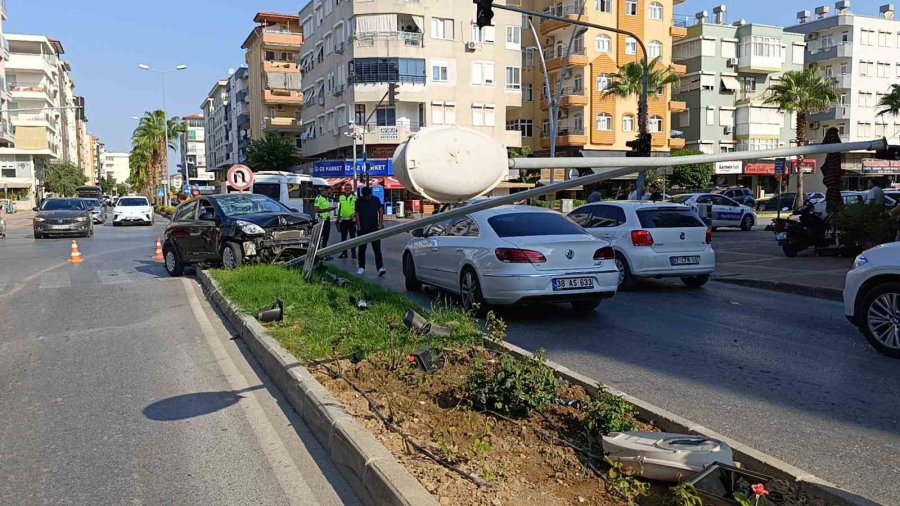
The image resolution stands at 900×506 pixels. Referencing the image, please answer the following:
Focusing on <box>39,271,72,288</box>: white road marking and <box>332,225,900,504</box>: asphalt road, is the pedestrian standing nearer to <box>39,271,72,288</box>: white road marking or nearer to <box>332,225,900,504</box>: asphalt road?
<box>332,225,900,504</box>: asphalt road

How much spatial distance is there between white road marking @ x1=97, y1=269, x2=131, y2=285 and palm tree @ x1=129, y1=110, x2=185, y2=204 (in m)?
75.3

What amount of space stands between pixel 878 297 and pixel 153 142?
9580 centimetres

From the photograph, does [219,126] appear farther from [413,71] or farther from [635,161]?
[635,161]

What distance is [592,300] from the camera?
983 centimetres

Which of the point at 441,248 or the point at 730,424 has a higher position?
the point at 441,248

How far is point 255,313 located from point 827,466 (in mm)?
6319

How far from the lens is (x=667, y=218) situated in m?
12.2

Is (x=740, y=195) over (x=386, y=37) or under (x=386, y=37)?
under

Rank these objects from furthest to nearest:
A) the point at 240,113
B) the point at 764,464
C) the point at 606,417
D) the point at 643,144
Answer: the point at 240,113
the point at 643,144
the point at 606,417
the point at 764,464

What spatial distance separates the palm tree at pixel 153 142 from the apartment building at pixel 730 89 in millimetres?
57264

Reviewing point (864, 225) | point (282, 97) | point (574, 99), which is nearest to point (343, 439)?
point (864, 225)

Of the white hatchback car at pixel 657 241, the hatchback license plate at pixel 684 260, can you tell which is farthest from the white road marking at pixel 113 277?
the hatchback license plate at pixel 684 260

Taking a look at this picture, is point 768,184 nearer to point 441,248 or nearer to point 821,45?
point 821,45

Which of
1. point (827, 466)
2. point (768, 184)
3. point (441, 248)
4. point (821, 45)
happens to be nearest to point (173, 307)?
point (441, 248)
